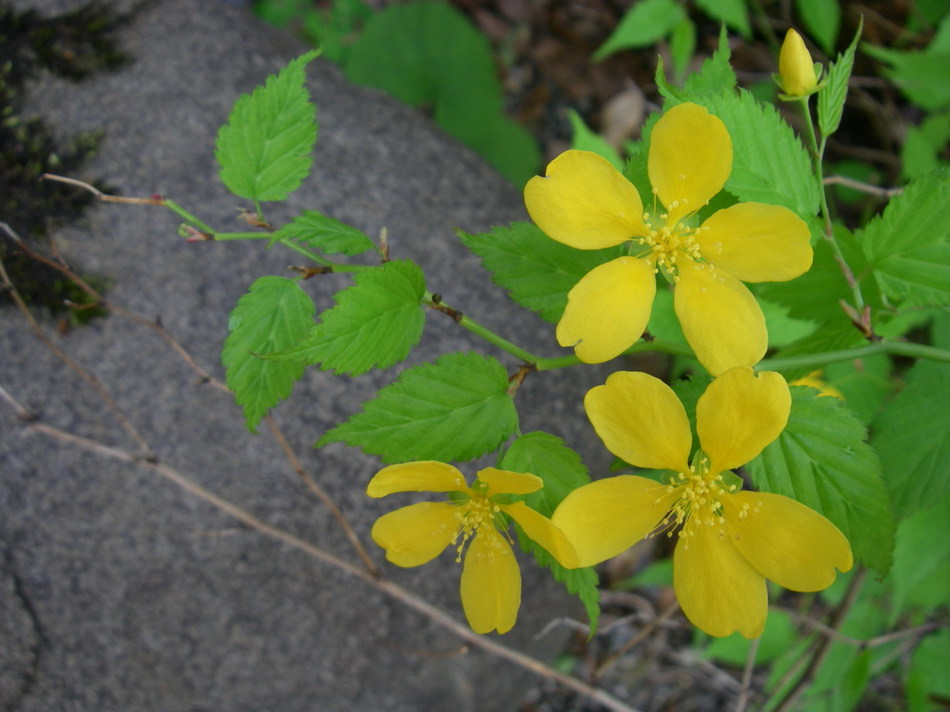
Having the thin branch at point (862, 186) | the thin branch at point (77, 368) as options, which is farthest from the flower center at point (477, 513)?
the thin branch at point (77, 368)

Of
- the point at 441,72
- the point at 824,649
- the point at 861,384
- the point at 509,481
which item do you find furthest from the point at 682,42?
the point at 509,481

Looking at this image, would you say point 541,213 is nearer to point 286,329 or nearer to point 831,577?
point 286,329

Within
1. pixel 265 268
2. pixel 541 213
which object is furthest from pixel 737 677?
pixel 541 213

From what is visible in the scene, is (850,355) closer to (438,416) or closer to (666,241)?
(666,241)

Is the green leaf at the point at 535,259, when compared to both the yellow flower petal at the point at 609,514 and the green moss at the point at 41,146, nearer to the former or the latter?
the yellow flower petal at the point at 609,514

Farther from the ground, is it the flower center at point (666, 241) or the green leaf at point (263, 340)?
the flower center at point (666, 241)

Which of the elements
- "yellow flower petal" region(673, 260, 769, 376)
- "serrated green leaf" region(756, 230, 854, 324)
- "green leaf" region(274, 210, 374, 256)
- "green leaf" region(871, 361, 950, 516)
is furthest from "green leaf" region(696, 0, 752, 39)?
"green leaf" region(274, 210, 374, 256)
